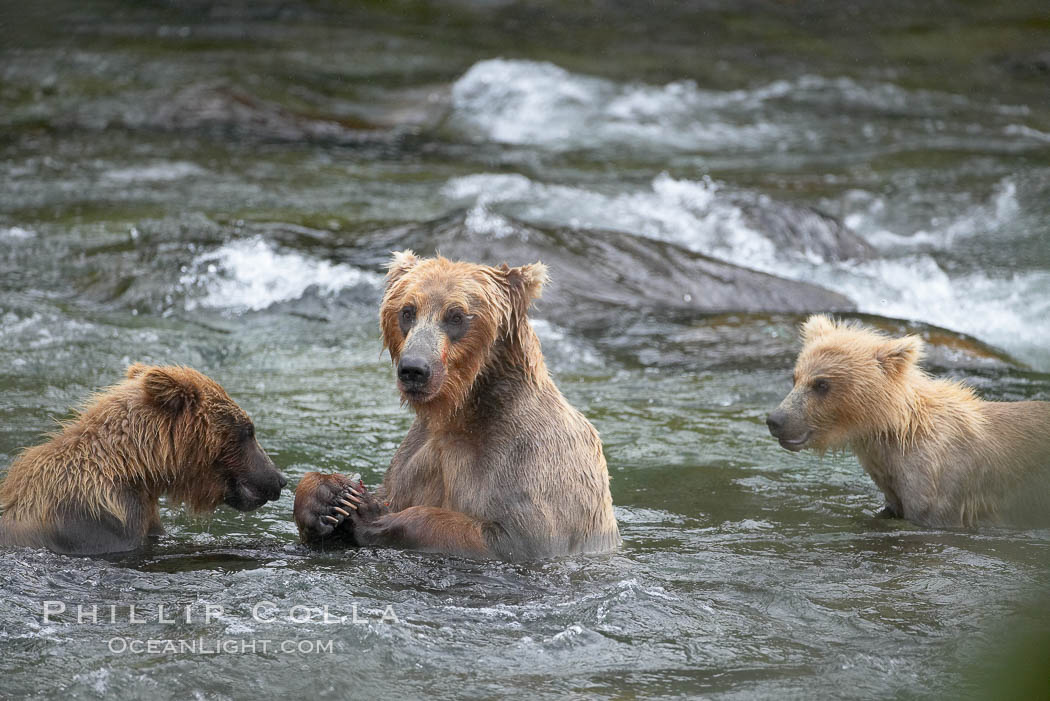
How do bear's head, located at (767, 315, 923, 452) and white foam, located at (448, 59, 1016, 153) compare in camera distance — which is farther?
white foam, located at (448, 59, 1016, 153)

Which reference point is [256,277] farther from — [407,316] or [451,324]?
[451,324]

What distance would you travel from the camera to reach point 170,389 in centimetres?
558

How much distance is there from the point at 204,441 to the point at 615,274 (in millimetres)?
6390

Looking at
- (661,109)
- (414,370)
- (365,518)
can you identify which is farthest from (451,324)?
(661,109)

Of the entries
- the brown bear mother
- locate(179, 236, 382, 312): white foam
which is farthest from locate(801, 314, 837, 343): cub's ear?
locate(179, 236, 382, 312): white foam

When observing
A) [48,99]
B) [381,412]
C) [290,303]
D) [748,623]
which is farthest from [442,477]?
[48,99]

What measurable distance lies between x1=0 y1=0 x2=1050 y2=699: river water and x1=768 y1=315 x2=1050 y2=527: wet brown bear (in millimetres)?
287

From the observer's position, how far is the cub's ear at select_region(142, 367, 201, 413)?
18.2ft

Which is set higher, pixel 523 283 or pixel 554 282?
pixel 523 283

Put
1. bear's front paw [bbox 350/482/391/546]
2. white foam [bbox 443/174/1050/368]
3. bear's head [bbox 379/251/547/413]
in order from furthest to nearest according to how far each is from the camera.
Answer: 1. white foam [bbox 443/174/1050/368]
2. bear's front paw [bbox 350/482/391/546]
3. bear's head [bbox 379/251/547/413]

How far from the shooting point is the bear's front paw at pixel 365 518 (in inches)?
213

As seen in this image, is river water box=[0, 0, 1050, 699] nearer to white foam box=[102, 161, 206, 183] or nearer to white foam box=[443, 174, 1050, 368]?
white foam box=[443, 174, 1050, 368]

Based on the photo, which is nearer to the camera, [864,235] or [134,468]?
[134,468]

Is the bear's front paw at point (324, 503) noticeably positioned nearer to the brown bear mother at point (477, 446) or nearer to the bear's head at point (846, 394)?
the brown bear mother at point (477, 446)
